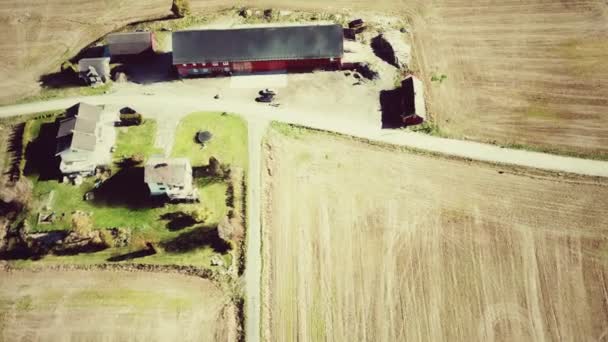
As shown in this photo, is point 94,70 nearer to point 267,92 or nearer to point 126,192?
point 126,192

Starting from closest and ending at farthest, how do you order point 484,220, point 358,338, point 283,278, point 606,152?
1. point 358,338
2. point 283,278
3. point 484,220
4. point 606,152

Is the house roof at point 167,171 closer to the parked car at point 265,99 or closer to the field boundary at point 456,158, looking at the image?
the field boundary at point 456,158

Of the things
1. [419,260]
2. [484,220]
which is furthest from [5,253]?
[484,220]

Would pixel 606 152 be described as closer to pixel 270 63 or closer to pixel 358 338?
pixel 358 338

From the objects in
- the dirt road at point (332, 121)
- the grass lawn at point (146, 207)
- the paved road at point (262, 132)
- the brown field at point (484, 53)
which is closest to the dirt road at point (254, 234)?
the paved road at point (262, 132)

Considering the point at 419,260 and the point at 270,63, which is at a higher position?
→ the point at 270,63

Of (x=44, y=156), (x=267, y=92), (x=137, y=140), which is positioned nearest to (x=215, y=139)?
(x=137, y=140)
